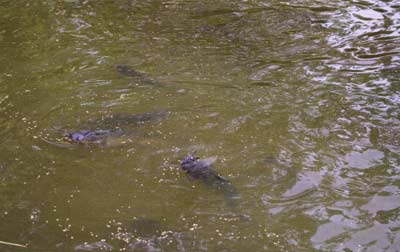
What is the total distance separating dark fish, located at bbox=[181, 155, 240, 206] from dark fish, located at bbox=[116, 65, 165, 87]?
168 cm

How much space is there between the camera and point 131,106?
5.09 m

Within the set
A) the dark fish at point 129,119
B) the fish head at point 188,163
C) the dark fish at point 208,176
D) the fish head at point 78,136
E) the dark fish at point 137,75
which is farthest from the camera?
the dark fish at point 137,75

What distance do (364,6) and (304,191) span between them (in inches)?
195

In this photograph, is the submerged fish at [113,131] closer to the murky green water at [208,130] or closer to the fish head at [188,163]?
the murky green water at [208,130]

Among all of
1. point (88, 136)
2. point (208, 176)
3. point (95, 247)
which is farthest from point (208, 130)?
point (95, 247)

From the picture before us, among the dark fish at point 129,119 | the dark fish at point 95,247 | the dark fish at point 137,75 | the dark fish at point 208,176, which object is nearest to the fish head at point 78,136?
the dark fish at point 129,119

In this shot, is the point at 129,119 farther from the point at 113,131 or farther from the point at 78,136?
the point at 78,136

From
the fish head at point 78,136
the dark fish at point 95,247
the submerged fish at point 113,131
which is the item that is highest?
the fish head at point 78,136

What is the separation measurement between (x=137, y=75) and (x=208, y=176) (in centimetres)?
222

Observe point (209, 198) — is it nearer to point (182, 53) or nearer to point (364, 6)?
point (182, 53)

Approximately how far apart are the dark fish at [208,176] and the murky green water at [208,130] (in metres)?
0.07

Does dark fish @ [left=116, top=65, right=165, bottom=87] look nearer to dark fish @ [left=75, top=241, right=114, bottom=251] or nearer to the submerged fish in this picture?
the submerged fish

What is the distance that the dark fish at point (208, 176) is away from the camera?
3703 millimetres

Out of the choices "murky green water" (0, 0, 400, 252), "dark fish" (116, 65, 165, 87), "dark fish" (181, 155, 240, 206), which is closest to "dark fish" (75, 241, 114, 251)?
"murky green water" (0, 0, 400, 252)
